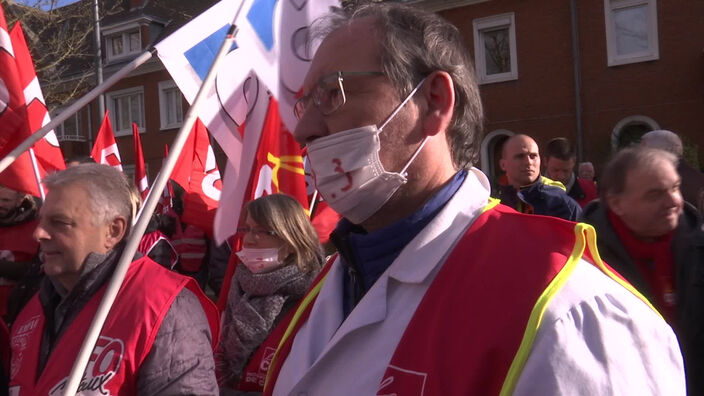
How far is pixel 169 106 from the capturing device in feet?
85.9

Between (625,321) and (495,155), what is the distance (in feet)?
60.4

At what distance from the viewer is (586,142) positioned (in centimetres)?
1764

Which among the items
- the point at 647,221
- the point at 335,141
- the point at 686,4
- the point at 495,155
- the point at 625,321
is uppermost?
the point at 686,4

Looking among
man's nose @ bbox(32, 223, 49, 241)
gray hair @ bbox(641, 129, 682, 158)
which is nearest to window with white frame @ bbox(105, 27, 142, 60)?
gray hair @ bbox(641, 129, 682, 158)

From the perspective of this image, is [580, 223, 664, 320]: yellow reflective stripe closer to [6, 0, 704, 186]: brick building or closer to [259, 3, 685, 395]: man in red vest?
[259, 3, 685, 395]: man in red vest

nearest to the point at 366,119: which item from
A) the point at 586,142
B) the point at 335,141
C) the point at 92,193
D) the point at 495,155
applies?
the point at 335,141

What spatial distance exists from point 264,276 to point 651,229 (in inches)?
66.5

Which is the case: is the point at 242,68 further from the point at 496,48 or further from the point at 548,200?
the point at 496,48

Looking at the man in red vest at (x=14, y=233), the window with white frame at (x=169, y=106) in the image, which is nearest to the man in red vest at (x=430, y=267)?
the man in red vest at (x=14, y=233)

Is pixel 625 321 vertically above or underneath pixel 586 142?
above

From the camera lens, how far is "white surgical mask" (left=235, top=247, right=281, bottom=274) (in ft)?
11.9

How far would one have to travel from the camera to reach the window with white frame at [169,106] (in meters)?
26.0

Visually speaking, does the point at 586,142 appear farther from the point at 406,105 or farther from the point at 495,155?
the point at 406,105

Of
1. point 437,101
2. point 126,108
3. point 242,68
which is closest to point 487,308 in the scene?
point 437,101
